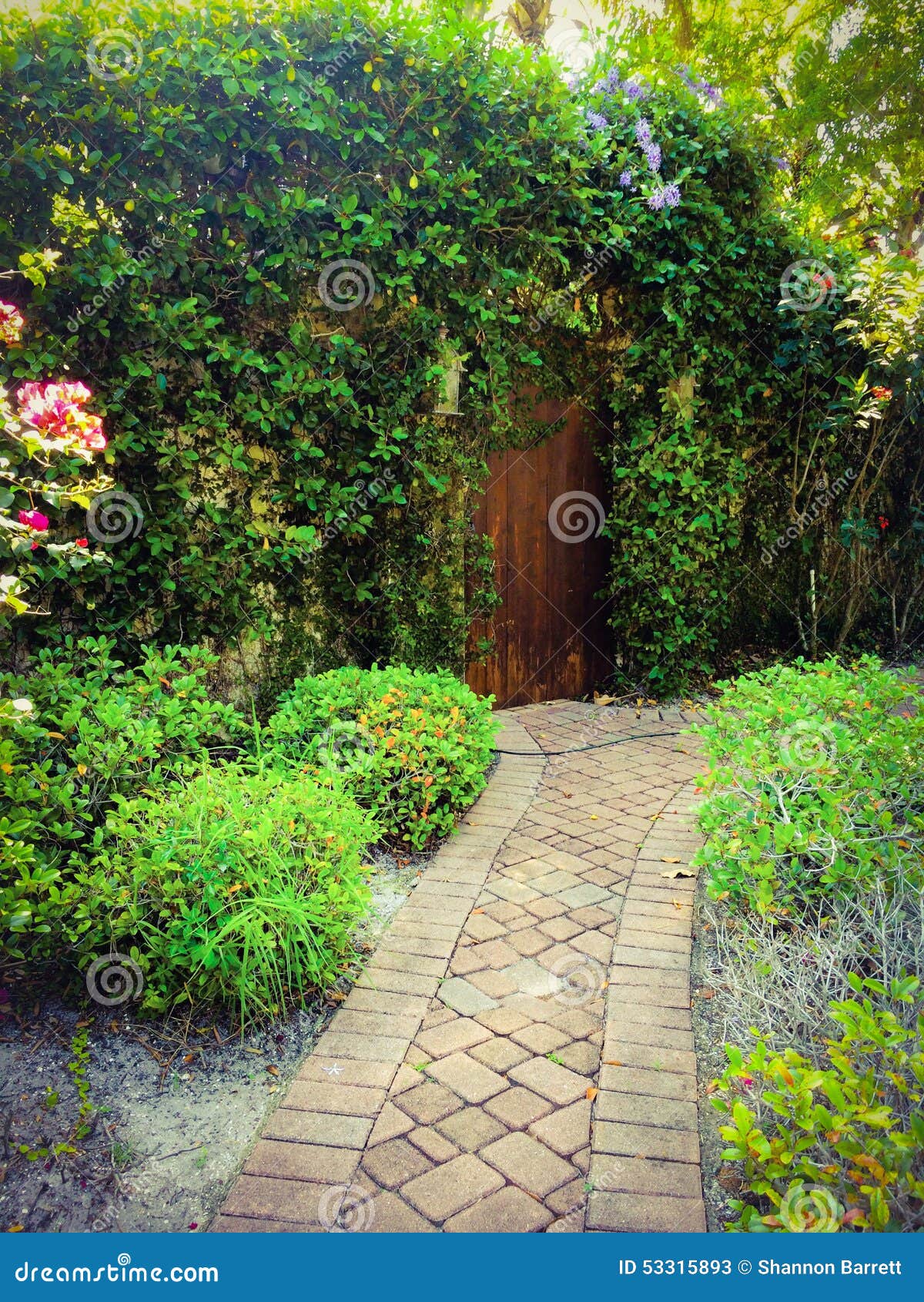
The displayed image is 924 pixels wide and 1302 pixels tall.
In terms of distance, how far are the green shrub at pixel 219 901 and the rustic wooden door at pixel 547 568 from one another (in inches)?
120

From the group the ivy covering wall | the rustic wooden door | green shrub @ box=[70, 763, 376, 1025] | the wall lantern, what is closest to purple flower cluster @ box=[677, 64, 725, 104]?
the ivy covering wall

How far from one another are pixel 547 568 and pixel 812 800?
3.48m

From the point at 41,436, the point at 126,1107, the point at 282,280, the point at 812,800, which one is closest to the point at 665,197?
the point at 282,280

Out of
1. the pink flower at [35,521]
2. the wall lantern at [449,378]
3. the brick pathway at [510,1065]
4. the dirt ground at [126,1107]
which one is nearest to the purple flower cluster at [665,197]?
the wall lantern at [449,378]

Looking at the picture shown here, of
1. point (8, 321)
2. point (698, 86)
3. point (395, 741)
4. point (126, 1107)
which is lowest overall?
point (126, 1107)

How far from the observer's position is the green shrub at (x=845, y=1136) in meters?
1.52

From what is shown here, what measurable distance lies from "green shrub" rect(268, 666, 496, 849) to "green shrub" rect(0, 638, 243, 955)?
1.33 feet

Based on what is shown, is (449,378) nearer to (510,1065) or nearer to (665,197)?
(665,197)

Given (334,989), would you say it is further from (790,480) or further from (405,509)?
(790,480)

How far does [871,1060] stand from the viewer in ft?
5.98

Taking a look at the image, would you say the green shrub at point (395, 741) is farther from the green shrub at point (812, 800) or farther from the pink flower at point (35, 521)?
the pink flower at point (35, 521)

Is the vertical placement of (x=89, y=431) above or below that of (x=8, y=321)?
below

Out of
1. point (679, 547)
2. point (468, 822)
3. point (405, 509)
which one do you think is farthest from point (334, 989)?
point (679, 547)

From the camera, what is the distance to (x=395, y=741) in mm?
3764
